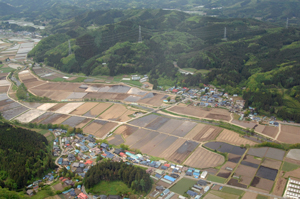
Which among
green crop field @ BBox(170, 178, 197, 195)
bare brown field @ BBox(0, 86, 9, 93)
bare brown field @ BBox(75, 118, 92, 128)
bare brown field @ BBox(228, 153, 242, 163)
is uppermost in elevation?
bare brown field @ BBox(0, 86, 9, 93)

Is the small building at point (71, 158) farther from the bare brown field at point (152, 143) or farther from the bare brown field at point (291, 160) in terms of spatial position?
the bare brown field at point (291, 160)

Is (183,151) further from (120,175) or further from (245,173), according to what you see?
(120,175)

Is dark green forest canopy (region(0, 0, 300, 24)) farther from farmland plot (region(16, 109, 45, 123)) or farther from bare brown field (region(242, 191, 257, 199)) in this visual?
bare brown field (region(242, 191, 257, 199))

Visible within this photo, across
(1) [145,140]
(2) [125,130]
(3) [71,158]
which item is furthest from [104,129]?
(3) [71,158]

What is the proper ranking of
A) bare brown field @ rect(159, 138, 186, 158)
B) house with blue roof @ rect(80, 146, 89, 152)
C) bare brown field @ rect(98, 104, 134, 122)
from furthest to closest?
1. bare brown field @ rect(98, 104, 134, 122)
2. house with blue roof @ rect(80, 146, 89, 152)
3. bare brown field @ rect(159, 138, 186, 158)

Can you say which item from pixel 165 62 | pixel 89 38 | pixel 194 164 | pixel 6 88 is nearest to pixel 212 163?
pixel 194 164

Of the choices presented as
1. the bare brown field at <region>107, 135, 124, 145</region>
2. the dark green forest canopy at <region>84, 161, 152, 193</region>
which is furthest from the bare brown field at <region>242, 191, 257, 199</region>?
the bare brown field at <region>107, 135, 124, 145</region>

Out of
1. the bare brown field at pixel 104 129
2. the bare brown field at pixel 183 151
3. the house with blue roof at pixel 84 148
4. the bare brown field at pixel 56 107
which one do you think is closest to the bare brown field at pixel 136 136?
the bare brown field at pixel 104 129
